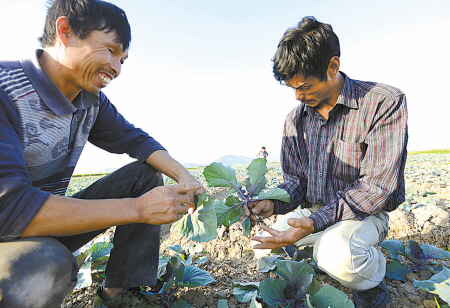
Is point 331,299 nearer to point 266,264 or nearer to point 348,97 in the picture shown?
point 266,264

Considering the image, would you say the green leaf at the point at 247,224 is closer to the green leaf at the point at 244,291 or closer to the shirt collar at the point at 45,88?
the green leaf at the point at 244,291

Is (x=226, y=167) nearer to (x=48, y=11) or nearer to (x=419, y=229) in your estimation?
(x=48, y=11)

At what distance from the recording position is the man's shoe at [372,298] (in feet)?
4.88

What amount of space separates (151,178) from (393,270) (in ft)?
5.83

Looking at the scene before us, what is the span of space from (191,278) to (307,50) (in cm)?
164

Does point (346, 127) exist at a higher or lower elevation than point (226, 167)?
higher

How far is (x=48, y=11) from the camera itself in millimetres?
1344

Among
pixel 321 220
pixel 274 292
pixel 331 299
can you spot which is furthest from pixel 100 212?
pixel 321 220

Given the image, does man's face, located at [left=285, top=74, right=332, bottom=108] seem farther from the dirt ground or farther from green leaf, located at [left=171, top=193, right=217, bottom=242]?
the dirt ground

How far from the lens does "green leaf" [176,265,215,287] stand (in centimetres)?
155

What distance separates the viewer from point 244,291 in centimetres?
157

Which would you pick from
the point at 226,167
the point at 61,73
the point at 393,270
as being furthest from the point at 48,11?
the point at 393,270

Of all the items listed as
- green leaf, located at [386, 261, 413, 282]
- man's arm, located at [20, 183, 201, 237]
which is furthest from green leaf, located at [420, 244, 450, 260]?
man's arm, located at [20, 183, 201, 237]

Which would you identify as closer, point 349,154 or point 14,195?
point 14,195
